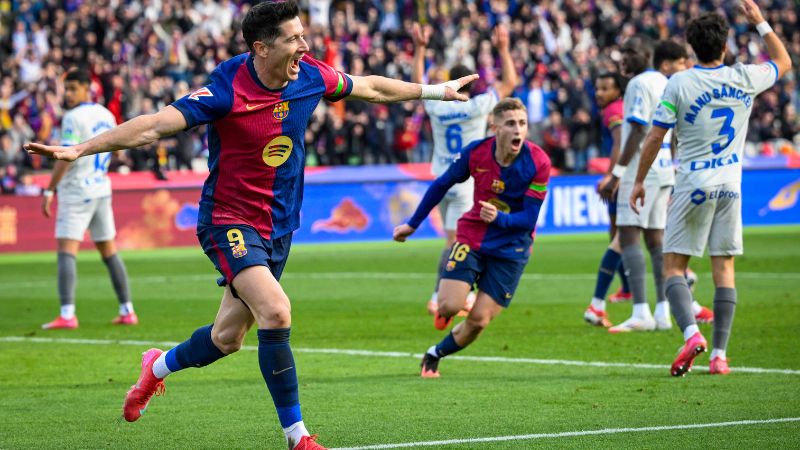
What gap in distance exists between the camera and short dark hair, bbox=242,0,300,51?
6277 millimetres

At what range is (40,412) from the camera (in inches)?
303

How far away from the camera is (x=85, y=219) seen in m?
12.6

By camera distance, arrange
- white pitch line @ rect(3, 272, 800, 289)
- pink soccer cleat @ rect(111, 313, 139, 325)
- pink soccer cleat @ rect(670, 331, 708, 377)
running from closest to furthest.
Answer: pink soccer cleat @ rect(670, 331, 708, 377), pink soccer cleat @ rect(111, 313, 139, 325), white pitch line @ rect(3, 272, 800, 289)

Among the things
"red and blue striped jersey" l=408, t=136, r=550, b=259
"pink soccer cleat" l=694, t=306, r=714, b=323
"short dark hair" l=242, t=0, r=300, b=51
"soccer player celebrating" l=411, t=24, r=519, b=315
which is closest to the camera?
"short dark hair" l=242, t=0, r=300, b=51

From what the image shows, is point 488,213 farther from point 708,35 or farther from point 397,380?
point 708,35

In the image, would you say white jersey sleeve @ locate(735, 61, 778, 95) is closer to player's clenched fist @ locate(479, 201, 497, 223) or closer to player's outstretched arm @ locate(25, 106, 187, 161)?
player's clenched fist @ locate(479, 201, 497, 223)

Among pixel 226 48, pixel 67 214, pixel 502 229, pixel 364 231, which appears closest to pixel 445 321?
pixel 502 229

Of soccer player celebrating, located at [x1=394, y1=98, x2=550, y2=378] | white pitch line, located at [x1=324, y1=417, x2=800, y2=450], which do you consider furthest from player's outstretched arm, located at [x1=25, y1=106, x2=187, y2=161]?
soccer player celebrating, located at [x1=394, y1=98, x2=550, y2=378]

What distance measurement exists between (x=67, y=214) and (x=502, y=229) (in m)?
5.32

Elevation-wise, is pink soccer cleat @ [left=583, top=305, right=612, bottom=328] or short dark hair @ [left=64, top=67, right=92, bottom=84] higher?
short dark hair @ [left=64, top=67, right=92, bottom=84]

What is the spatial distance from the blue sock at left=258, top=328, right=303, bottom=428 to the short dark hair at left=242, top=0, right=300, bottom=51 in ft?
4.77

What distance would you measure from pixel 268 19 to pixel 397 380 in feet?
10.9

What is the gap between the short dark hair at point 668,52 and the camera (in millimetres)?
10742

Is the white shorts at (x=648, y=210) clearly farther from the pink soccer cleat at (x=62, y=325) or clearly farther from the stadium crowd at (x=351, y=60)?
the stadium crowd at (x=351, y=60)
